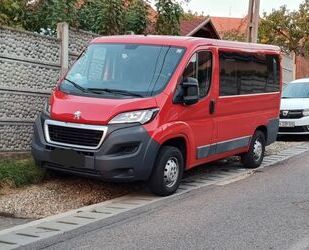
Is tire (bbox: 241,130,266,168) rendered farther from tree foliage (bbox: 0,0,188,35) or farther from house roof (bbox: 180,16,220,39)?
house roof (bbox: 180,16,220,39)

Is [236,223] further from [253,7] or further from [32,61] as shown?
[253,7]

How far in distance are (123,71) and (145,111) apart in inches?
37.8

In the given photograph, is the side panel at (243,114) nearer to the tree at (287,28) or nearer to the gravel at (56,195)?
the gravel at (56,195)

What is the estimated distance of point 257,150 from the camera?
11.4 meters

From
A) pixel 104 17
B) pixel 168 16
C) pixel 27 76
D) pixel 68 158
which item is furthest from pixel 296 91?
pixel 68 158

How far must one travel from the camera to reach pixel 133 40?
9156 millimetres

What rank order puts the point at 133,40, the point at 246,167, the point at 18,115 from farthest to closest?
1. the point at 246,167
2. the point at 18,115
3. the point at 133,40

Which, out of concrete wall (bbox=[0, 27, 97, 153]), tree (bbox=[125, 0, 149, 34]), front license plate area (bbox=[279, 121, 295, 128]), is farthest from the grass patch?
front license plate area (bbox=[279, 121, 295, 128])

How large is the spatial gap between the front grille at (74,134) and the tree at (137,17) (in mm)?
4913

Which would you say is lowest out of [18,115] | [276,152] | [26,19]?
[276,152]

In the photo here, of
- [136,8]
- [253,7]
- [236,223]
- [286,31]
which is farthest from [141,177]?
[286,31]

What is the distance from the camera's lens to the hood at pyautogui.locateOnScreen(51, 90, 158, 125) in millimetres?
7945

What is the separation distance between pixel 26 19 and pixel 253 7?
818 cm

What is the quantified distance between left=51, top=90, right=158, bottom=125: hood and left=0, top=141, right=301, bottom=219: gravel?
106 centimetres
